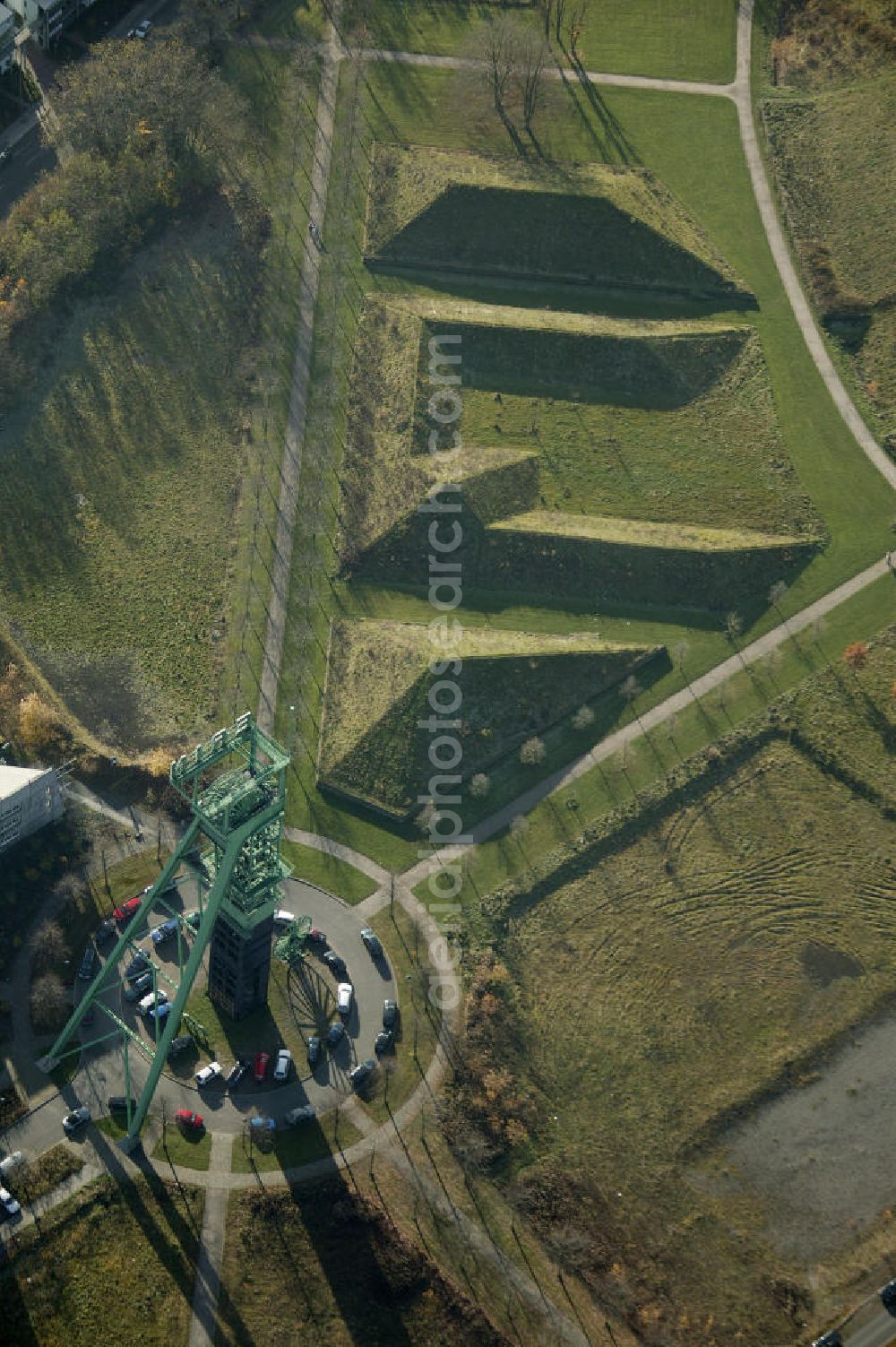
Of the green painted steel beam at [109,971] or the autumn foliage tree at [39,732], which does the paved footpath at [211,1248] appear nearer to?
the green painted steel beam at [109,971]

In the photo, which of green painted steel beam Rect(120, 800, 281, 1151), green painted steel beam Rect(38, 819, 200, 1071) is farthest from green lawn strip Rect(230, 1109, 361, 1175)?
green painted steel beam Rect(38, 819, 200, 1071)

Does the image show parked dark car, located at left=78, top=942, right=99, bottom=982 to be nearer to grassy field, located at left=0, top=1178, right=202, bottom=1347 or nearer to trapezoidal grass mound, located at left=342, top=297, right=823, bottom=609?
grassy field, located at left=0, top=1178, right=202, bottom=1347

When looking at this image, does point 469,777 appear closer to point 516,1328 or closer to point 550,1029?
point 550,1029

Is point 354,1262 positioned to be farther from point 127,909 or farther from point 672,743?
point 672,743

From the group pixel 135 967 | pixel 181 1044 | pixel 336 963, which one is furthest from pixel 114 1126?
pixel 336 963

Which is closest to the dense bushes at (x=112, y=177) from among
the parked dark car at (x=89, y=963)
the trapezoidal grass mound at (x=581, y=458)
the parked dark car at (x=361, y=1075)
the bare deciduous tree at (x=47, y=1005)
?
the trapezoidal grass mound at (x=581, y=458)
